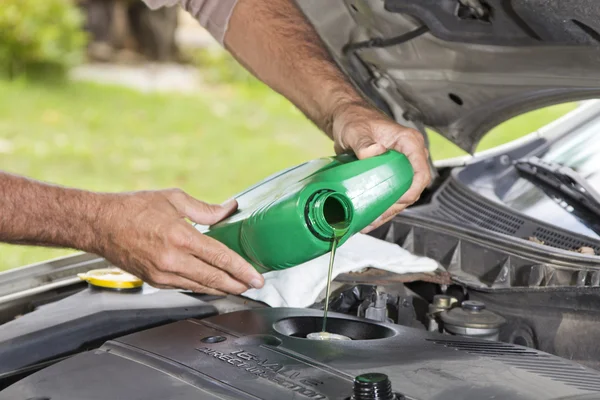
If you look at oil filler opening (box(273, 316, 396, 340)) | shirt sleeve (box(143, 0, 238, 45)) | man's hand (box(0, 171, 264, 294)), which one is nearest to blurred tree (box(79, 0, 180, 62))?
shirt sleeve (box(143, 0, 238, 45))

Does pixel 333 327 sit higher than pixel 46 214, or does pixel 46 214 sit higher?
pixel 46 214

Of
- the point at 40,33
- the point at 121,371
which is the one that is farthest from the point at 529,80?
the point at 40,33

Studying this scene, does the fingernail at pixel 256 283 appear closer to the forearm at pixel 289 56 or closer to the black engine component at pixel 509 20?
the forearm at pixel 289 56

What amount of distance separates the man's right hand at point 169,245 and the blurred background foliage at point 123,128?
4.10 metres

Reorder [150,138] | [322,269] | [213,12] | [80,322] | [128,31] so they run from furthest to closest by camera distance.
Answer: [128,31], [150,138], [213,12], [322,269], [80,322]

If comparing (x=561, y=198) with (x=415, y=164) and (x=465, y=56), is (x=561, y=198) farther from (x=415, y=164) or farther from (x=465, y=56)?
(x=415, y=164)

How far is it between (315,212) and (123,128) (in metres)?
5.57

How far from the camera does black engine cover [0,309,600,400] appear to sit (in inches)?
51.6

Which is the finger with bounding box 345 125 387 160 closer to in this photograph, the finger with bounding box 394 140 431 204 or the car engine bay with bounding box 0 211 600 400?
the finger with bounding box 394 140 431 204

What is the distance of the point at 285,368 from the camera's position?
4.56ft

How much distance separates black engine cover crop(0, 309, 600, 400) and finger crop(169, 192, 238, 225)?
0.62 feet

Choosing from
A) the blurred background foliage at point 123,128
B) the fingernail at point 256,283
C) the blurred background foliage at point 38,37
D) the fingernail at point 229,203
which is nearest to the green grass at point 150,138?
the blurred background foliage at point 123,128

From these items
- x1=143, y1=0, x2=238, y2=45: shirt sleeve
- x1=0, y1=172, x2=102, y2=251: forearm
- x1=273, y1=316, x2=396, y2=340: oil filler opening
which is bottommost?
x1=273, y1=316, x2=396, y2=340: oil filler opening

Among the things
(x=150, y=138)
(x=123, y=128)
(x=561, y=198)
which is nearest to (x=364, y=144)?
(x=561, y=198)
